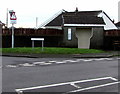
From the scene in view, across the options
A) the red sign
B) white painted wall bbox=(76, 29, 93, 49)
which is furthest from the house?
the red sign

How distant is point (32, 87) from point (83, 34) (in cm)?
1938

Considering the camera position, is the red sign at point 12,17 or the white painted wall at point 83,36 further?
the white painted wall at point 83,36

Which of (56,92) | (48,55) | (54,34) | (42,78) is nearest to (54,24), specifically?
(54,34)

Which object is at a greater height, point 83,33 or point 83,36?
point 83,33

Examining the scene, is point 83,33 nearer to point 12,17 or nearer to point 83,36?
point 83,36

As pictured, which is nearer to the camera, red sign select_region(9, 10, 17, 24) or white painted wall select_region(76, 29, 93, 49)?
red sign select_region(9, 10, 17, 24)

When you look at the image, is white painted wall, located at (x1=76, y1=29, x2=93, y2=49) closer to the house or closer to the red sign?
the house

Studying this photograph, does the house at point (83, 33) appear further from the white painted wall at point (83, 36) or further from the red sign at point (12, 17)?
the red sign at point (12, 17)

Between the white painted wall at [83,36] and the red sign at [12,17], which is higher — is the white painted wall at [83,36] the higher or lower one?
the lower one

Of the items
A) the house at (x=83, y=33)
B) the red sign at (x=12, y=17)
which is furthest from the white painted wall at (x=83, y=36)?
the red sign at (x=12, y=17)

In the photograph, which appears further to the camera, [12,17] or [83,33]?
[83,33]

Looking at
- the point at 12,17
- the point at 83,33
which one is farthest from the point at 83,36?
the point at 12,17

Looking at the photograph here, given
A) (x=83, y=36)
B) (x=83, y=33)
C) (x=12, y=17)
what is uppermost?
(x=12, y=17)

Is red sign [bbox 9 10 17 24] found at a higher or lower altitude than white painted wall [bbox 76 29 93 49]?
higher
